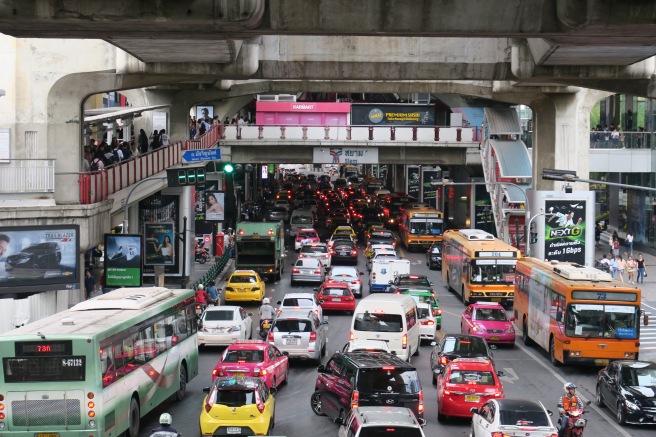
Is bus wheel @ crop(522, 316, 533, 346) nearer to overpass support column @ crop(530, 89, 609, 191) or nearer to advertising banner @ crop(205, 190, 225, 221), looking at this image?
overpass support column @ crop(530, 89, 609, 191)

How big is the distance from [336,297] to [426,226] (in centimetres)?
2730

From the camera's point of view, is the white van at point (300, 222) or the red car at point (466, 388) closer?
the red car at point (466, 388)

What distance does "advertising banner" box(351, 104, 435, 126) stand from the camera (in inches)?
3041

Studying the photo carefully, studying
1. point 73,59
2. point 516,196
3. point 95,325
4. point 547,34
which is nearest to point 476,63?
point 73,59

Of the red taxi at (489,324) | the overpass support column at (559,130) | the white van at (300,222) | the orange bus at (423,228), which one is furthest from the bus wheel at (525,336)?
the white van at (300,222)

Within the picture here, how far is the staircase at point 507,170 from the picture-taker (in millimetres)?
60125

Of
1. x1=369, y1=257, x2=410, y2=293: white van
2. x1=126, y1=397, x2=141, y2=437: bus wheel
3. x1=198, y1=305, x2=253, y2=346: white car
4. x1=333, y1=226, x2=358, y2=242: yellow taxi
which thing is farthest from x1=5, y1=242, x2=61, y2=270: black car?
x1=333, y1=226, x2=358, y2=242: yellow taxi

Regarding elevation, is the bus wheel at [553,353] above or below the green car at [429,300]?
below

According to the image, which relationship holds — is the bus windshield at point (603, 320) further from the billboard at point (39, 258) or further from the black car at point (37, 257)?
the black car at point (37, 257)

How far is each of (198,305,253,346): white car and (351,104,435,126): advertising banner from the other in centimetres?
4321

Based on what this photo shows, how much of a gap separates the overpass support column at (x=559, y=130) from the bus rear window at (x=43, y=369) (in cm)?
3282

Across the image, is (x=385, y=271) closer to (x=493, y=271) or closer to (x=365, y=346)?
(x=493, y=271)

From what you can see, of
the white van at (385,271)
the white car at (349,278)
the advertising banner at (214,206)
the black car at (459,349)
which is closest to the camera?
the black car at (459,349)

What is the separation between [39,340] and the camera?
67.9 feet
